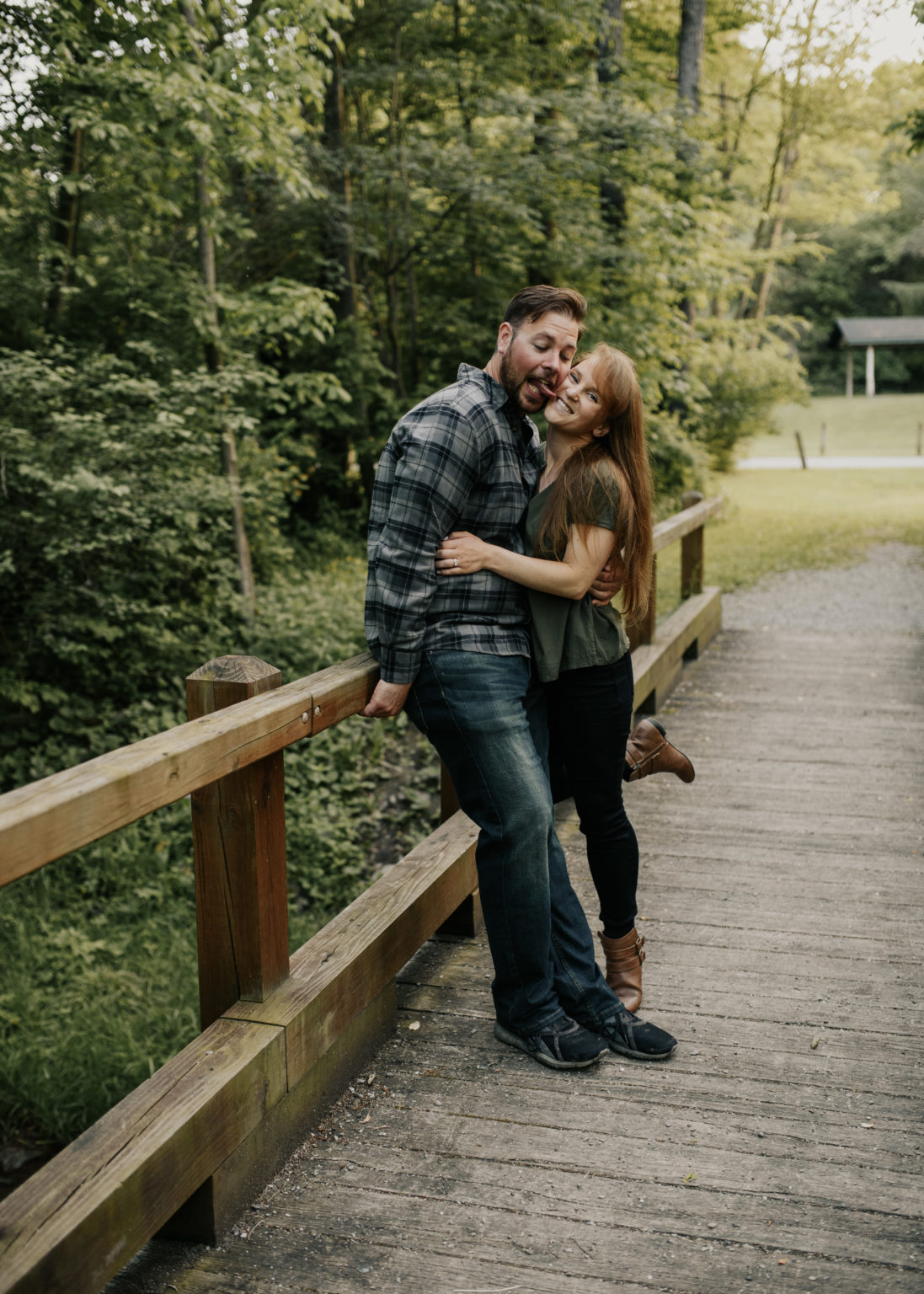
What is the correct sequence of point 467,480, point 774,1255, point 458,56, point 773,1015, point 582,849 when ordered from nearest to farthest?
point 774,1255 → point 467,480 → point 773,1015 → point 582,849 → point 458,56

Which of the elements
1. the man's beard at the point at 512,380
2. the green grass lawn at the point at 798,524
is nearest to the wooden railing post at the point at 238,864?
the man's beard at the point at 512,380

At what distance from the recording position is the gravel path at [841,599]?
32.4 feet

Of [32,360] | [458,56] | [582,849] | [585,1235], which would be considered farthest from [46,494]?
[458,56]

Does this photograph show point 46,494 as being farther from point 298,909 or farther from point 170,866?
point 298,909

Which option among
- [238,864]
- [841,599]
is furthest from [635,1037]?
[841,599]

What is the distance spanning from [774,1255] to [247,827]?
1.30 m

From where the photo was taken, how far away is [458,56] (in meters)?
11.7

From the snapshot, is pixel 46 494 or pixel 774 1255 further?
pixel 46 494

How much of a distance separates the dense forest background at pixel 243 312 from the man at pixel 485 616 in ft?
10.9

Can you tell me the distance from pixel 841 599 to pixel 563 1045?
9.11m

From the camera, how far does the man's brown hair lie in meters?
2.55

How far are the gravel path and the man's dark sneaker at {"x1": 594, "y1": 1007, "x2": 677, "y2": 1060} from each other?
6.41 meters

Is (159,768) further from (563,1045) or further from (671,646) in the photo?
(671,646)

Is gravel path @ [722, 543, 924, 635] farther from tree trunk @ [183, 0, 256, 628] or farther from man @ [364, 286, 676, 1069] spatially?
man @ [364, 286, 676, 1069]
